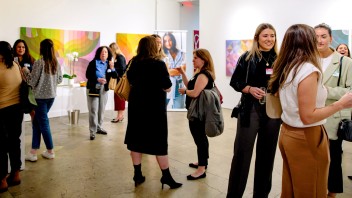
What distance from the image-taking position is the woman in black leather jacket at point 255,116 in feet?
8.00

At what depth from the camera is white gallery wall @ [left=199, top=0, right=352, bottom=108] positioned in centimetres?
653

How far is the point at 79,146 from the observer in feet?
16.0

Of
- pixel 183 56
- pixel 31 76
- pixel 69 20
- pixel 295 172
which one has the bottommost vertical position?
pixel 295 172

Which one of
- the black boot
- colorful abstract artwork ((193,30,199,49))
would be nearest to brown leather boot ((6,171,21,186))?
the black boot

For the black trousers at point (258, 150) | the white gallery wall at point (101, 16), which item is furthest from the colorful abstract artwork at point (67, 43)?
the black trousers at point (258, 150)

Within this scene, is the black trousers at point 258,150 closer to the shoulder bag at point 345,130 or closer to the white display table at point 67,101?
the shoulder bag at point 345,130

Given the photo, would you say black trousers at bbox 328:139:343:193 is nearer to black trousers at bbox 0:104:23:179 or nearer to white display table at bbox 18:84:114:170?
black trousers at bbox 0:104:23:179

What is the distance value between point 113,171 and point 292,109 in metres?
2.65

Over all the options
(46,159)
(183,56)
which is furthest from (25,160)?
(183,56)

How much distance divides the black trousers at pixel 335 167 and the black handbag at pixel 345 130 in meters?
0.16

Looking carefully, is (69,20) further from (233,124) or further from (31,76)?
(233,124)

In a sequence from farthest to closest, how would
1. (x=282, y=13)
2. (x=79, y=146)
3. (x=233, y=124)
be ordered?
(x=282, y=13) → (x=233, y=124) → (x=79, y=146)

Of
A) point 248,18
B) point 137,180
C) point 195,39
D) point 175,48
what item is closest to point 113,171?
point 137,180

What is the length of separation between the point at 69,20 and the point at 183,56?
297 centimetres
